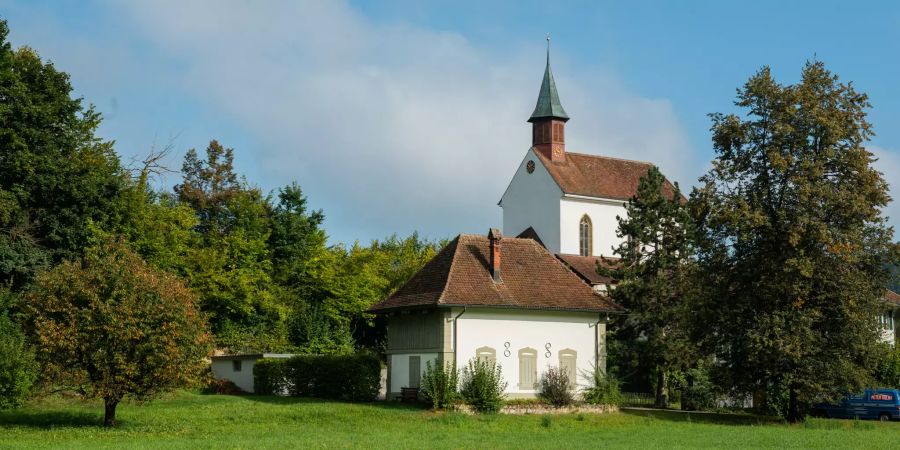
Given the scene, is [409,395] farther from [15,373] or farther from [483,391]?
[15,373]

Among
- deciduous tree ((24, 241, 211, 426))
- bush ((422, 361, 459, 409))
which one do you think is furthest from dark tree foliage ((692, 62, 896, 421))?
deciduous tree ((24, 241, 211, 426))

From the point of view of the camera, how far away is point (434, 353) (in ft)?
127

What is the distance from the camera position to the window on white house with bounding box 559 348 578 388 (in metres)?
40.5

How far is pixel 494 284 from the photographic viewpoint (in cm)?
4012

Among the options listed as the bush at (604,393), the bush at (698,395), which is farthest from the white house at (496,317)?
the bush at (698,395)

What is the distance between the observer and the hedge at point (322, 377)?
4059 centimetres

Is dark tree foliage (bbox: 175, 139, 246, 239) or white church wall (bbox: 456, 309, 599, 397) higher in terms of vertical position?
dark tree foliage (bbox: 175, 139, 246, 239)

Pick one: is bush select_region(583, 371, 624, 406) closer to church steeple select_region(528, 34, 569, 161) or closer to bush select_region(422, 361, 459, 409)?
bush select_region(422, 361, 459, 409)

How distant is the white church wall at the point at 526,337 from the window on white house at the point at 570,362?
117 mm

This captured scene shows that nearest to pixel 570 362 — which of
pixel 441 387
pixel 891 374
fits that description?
pixel 441 387

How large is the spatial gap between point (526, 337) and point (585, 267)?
2001 centimetres

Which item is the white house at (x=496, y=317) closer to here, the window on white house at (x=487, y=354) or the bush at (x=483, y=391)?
the window on white house at (x=487, y=354)

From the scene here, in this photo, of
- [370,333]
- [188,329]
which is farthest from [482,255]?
[370,333]

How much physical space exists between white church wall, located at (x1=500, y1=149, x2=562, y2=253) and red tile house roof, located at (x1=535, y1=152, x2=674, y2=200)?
0.80 metres
